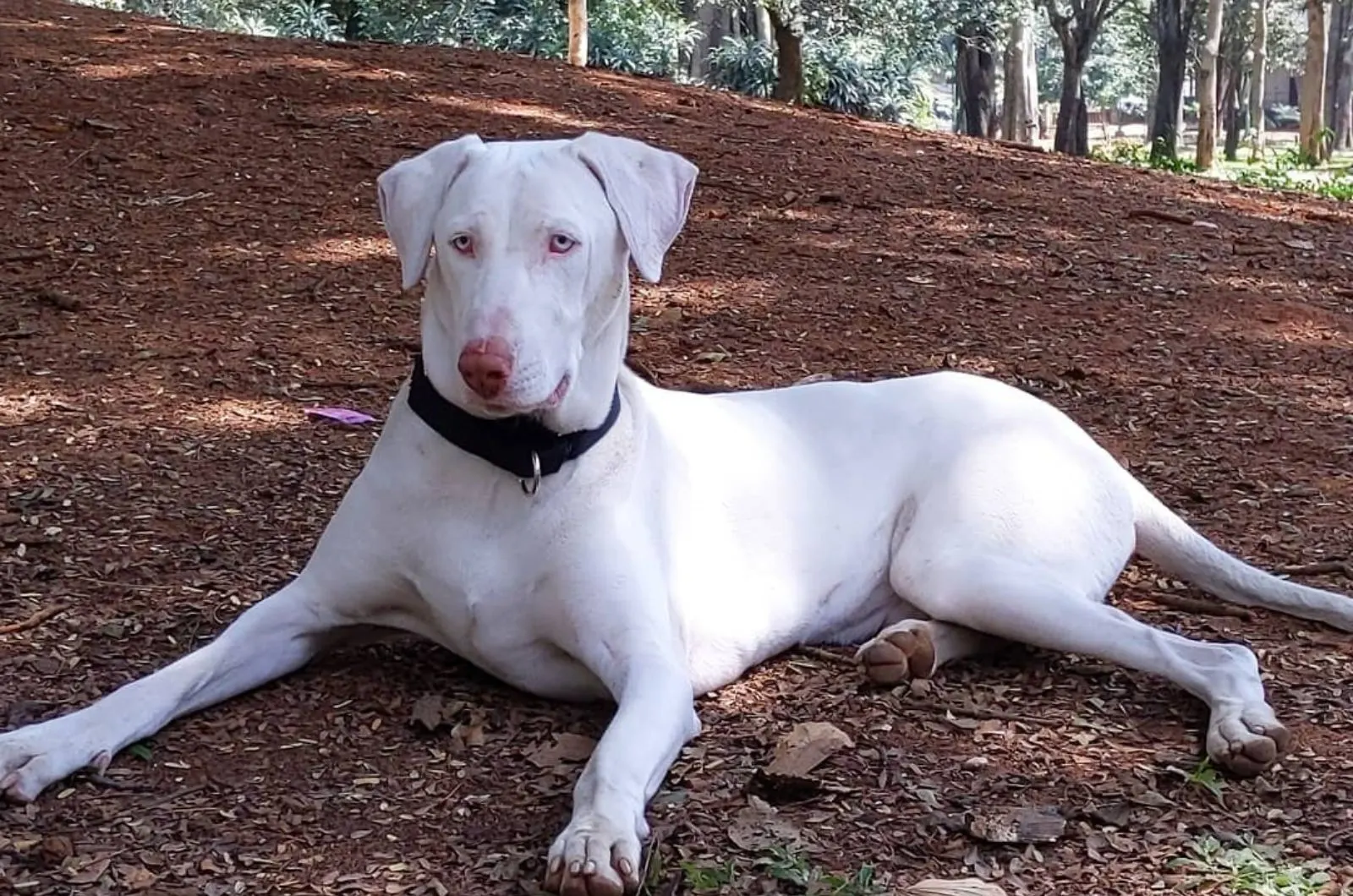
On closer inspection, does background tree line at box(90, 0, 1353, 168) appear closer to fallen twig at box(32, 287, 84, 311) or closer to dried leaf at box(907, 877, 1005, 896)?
fallen twig at box(32, 287, 84, 311)

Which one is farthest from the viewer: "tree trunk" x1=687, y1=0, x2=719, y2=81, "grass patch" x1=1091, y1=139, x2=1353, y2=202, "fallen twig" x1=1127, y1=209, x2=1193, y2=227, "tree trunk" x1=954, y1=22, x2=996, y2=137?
"tree trunk" x1=954, y1=22, x2=996, y2=137

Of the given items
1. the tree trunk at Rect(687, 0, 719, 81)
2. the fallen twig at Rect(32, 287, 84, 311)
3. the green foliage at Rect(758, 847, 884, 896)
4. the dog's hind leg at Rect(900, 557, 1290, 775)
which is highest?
the tree trunk at Rect(687, 0, 719, 81)

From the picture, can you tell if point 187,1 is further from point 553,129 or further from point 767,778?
point 767,778

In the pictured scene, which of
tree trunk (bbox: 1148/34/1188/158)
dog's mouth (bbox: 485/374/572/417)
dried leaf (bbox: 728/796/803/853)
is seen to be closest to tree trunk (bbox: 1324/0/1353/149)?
tree trunk (bbox: 1148/34/1188/158)

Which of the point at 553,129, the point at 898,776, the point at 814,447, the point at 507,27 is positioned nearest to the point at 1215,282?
the point at 553,129

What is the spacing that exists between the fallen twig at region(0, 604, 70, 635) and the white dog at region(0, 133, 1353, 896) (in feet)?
2.05

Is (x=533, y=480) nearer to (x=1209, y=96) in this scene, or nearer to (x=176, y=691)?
(x=176, y=691)

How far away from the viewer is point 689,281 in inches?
266

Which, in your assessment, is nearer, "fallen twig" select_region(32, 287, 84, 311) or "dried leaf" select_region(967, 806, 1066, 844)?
"dried leaf" select_region(967, 806, 1066, 844)

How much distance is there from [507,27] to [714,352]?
12093 mm

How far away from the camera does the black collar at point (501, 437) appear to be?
3225 millimetres

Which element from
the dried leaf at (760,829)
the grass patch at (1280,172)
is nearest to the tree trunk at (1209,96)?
the grass patch at (1280,172)

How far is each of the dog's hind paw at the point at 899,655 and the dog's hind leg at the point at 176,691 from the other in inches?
43.9

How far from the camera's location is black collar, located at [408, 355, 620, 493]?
10.6 ft
